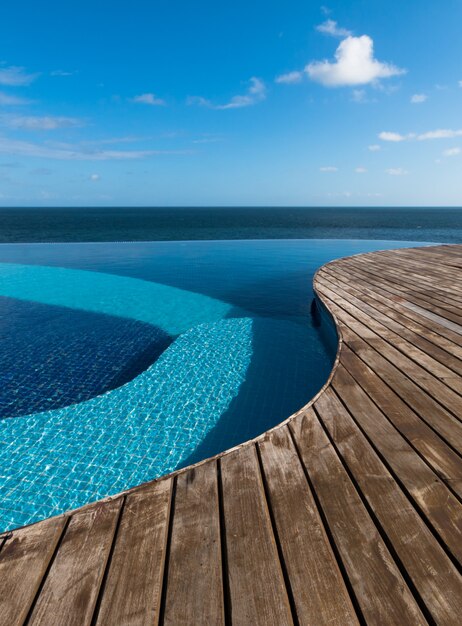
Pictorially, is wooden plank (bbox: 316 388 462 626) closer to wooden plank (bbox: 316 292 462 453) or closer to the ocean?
wooden plank (bbox: 316 292 462 453)

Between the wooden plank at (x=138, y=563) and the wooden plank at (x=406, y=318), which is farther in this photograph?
the wooden plank at (x=406, y=318)

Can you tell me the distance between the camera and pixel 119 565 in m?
1.40

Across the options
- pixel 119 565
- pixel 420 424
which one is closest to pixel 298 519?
pixel 119 565

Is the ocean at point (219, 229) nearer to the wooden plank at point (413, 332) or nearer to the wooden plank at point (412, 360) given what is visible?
the wooden plank at point (413, 332)

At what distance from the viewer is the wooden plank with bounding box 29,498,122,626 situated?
1234 millimetres

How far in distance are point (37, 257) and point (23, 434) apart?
14231 mm

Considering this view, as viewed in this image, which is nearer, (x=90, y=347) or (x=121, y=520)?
(x=121, y=520)

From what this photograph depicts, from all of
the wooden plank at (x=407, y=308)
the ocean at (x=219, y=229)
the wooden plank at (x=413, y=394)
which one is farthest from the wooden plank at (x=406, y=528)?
the ocean at (x=219, y=229)

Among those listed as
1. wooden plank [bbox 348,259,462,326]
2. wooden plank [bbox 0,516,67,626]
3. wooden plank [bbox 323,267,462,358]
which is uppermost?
wooden plank [bbox 348,259,462,326]

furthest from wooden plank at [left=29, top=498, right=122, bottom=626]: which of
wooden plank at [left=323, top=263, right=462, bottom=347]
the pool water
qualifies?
wooden plank at [left=323, top=263, right=462, bottom=347]

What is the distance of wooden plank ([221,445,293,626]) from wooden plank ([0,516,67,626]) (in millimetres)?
783

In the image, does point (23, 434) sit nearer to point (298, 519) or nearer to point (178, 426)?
point (178, 426)

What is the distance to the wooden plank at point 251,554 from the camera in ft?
4.01

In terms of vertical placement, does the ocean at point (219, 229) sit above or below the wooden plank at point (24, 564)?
below
